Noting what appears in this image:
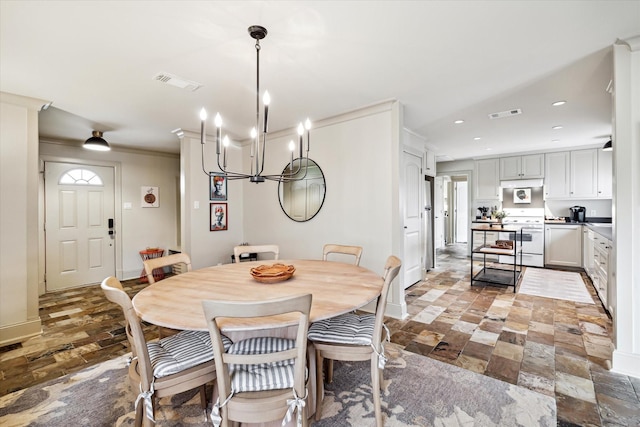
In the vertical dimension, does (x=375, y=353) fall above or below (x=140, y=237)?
below

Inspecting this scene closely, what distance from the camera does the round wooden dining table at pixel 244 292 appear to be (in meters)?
1.32

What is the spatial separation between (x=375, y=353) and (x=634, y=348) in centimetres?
204

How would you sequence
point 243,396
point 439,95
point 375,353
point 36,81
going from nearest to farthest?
point 243,396
point 375,353
point 36,81
point 439,95

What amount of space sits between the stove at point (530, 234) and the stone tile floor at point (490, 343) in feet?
6.87

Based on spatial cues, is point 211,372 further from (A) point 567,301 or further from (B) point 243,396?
(A) point 567,301

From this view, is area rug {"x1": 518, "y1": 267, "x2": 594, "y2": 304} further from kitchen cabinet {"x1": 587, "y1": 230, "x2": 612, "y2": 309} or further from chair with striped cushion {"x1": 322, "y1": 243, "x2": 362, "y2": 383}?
chair with striped cushion {"x1": 322, "y1": 243, "x2": 362, "y2": 383}

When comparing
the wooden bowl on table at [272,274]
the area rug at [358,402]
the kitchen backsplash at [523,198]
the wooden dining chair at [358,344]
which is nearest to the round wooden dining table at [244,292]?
the wooden bowl on table at [272,274]

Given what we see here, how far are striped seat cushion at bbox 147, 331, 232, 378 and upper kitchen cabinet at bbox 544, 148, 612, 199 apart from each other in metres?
6.82

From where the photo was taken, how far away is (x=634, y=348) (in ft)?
6.82

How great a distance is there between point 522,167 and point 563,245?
5.72 feet

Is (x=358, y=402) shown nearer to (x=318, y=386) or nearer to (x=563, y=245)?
(x=318, y=386)

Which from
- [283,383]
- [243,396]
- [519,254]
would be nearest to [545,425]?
[283,383]

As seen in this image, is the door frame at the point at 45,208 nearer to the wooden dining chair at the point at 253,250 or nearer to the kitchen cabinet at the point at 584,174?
the wooden dining chair at the point at 253,250

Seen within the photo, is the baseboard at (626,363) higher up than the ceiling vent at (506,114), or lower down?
lower down
